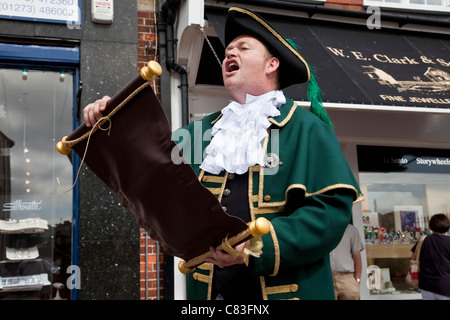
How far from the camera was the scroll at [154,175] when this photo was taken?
161 centimetres

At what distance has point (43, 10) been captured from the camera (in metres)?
5.07

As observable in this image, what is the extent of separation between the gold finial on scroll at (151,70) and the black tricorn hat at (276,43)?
2.98 ft

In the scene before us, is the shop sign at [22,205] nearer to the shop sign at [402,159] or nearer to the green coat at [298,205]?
the green coat at [298,205]

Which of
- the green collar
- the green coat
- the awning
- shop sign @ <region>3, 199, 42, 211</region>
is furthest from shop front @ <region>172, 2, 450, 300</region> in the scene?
the green coat

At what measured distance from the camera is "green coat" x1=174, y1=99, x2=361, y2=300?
183cm

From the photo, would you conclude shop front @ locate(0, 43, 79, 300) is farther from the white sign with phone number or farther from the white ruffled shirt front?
the white ruffled shirt front

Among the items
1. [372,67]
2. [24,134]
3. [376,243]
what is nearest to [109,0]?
[24,134]

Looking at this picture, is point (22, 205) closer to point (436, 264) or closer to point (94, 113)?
point (94, 113)

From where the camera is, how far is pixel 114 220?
190 inches

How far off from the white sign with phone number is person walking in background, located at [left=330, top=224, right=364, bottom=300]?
4.35m

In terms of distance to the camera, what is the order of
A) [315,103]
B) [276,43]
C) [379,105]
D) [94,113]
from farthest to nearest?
[379,105] < [315,103] < [276,43] < [94,113]

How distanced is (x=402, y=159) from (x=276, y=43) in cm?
572

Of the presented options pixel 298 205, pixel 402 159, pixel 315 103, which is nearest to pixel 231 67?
pixel 315 103

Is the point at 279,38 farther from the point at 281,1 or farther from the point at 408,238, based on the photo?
the point at 408,238
